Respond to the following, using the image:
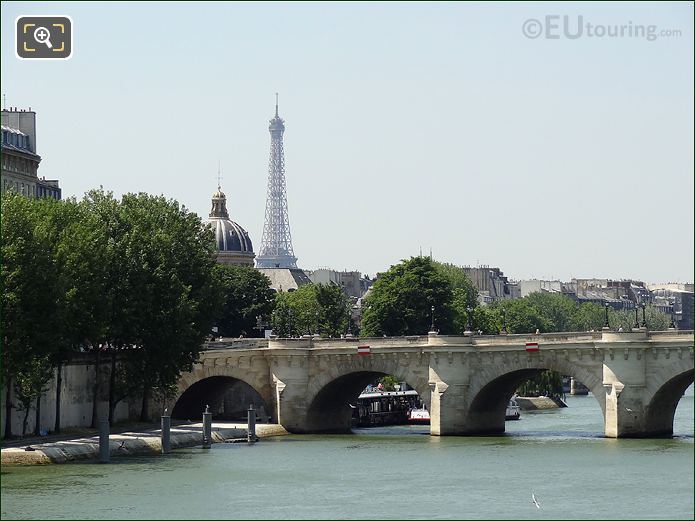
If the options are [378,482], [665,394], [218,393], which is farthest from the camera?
[218,393]

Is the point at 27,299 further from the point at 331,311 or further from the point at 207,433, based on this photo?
the point at 331,311

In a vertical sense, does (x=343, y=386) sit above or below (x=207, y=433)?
above

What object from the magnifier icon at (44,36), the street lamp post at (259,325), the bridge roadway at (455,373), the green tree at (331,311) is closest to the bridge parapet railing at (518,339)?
the bridge roadway at (455,373)

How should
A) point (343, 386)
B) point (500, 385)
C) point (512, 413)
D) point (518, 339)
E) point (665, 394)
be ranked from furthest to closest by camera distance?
point (512, 413) < point (343, 386) < point (500, 385) < point (518, 339) < point (665, 394)

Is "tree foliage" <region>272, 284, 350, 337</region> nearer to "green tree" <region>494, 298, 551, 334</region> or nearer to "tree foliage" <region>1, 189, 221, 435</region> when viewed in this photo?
"green tree" <region>494, 298, 551, 334</region>

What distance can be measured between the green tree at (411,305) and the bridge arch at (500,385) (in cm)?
2401

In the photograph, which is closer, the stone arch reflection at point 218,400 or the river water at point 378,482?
the river water at point 378,482

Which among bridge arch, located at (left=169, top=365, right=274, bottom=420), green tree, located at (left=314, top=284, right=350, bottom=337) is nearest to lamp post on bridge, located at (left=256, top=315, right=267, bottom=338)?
green tree, located at (left=314, top=284, right=350, bottom=337)

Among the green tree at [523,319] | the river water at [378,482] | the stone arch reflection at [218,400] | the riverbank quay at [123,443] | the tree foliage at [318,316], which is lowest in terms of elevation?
the river water at [378,482]

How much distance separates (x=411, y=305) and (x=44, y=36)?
8356 centimetres

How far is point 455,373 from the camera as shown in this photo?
91.9 m

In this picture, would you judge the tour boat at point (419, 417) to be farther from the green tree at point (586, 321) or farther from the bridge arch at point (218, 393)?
the green tree at point (586, 321)

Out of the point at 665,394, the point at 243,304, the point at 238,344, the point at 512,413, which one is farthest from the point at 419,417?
the point at 665,394

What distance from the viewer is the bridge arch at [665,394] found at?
85.4 metres
